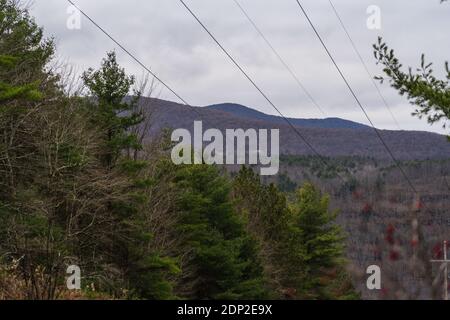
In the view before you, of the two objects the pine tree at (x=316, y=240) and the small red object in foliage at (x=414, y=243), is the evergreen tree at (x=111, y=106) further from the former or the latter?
the pine tree at (x=316, y=240)

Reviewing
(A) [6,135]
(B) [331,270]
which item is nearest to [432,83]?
(A) [6,135]

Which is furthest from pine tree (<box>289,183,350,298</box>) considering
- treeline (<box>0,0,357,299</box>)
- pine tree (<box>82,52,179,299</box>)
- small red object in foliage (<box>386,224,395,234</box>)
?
small red object in foliage (<box>386,224,395,234</box>)

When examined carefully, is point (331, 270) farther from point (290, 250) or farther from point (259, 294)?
point (259, 294)

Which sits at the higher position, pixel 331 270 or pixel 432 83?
pixel 432 83

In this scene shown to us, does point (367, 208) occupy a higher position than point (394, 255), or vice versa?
point (367, 208)

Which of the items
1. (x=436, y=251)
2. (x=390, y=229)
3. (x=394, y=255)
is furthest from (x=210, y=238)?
(x=436, y=251)

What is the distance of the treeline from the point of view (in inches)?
856

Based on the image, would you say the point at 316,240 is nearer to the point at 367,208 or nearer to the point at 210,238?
the point at 210,238

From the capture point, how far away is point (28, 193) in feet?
81.2

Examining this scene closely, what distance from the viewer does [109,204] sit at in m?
30.5

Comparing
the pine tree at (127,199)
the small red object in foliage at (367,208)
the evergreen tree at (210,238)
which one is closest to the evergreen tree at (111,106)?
the pine tree at (127,199)

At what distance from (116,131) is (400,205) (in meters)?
23.8

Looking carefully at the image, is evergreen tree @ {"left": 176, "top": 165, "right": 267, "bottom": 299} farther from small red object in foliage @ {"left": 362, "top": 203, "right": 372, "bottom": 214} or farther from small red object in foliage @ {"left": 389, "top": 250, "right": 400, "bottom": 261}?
small red object in foliage @ {"left": 389, "top": 250, "right": 400, "bottom": 261}

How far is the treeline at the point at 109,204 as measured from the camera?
21734mm
